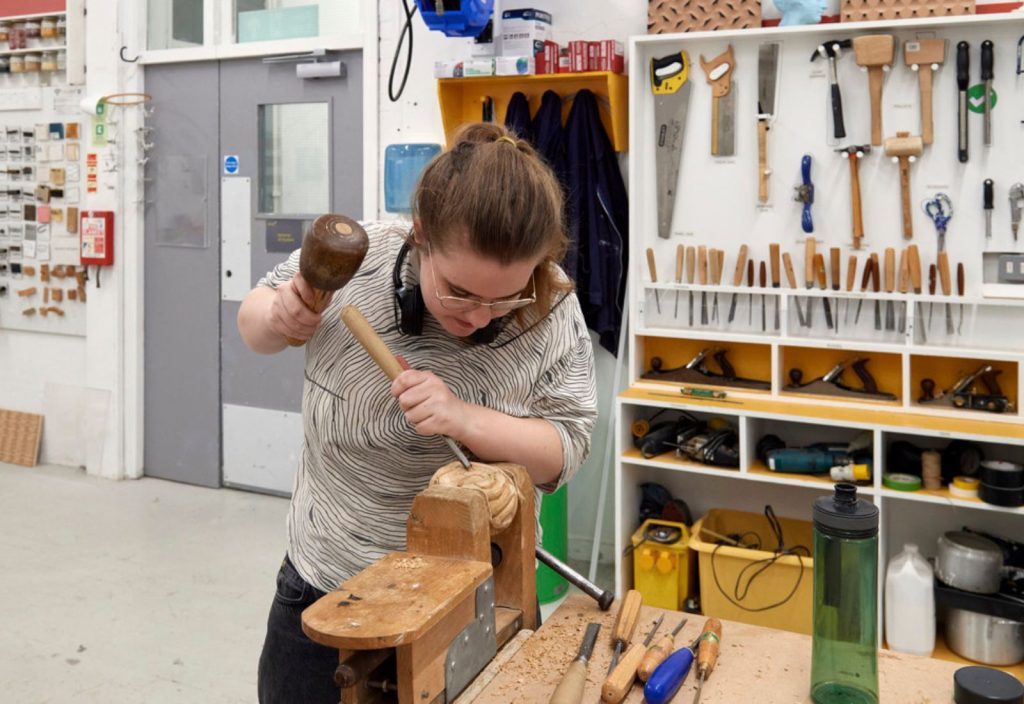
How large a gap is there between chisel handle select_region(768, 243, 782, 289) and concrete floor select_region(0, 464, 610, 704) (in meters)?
1.38

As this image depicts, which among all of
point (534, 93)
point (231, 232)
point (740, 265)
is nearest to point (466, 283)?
point (740, 265)

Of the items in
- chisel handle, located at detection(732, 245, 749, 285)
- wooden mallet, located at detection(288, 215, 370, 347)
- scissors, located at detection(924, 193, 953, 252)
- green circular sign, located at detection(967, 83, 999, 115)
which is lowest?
wooden mallet, located at detection(288, 215, 370, 347)

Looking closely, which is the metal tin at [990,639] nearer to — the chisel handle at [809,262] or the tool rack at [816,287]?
the tool rack at [816,287]

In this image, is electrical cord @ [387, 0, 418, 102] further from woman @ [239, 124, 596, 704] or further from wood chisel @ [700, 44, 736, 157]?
woman @ [239, 124, 596, 704]

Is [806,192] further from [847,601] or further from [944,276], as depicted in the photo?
[847,601]

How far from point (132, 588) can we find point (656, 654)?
2919 millimetres

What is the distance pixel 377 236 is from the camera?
4.77 feet

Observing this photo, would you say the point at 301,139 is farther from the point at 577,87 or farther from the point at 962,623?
the point at 962,623

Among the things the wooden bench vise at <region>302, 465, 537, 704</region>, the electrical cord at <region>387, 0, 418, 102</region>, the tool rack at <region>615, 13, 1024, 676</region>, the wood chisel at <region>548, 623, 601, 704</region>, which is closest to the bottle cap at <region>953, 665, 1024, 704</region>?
the wood chisel at <region>548, 623, 601, 704</region>

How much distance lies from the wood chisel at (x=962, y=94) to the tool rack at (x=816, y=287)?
3 cm

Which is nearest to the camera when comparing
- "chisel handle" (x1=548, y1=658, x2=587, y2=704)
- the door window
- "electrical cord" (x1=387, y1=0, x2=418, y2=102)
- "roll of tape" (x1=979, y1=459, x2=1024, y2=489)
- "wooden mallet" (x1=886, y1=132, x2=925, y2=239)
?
"chisel handle" (x1=548, y1=658, x2=587, y2=704)

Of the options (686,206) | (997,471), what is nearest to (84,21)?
(686,206)

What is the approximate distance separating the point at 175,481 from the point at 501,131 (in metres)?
4.13

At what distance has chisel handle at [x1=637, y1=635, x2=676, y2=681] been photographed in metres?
1.22
